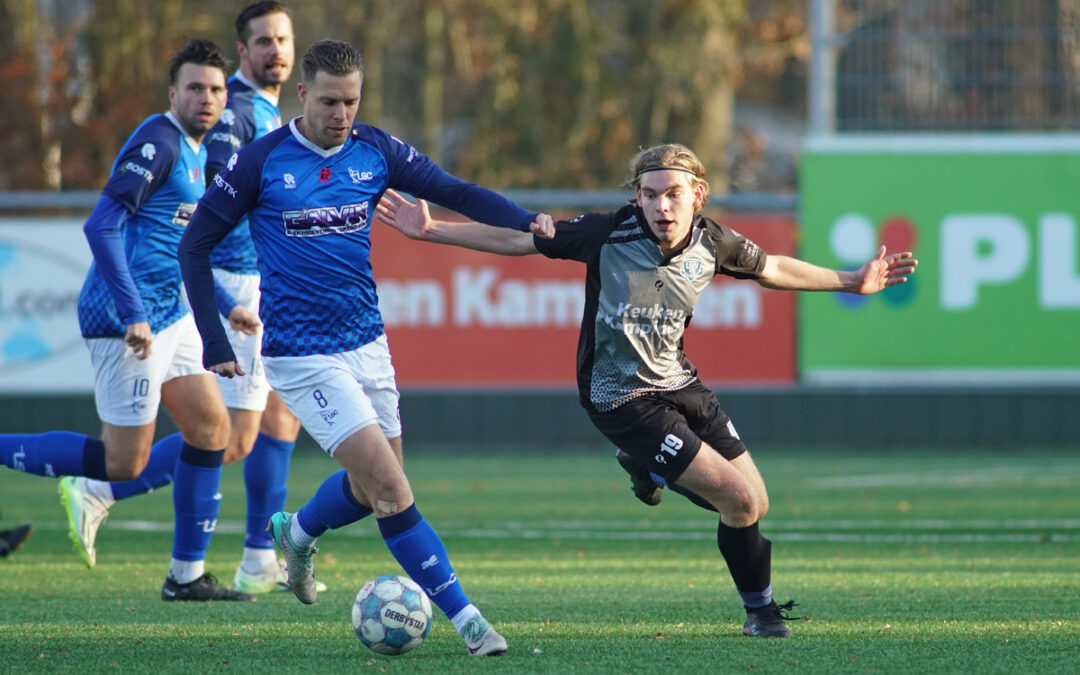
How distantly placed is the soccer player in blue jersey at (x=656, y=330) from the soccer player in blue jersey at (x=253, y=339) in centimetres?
138

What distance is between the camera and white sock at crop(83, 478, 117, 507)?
7488 millimetres

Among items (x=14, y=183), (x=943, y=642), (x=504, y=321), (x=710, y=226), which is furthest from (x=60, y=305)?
Answer: (x=943, y=642)

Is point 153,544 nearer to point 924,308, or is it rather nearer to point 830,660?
point 830,660

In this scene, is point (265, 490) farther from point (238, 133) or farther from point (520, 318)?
point (520, 318)

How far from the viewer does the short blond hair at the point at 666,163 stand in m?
A: 5.88

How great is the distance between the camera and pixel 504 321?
14.5m

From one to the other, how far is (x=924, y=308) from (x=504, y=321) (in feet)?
12.8

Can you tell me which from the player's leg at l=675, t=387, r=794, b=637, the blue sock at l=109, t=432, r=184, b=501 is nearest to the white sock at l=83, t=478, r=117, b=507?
the blue sock at l=109, t=432, r=184, b=501

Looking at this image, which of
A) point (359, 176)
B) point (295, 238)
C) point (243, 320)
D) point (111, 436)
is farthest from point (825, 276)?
point (111, 436)

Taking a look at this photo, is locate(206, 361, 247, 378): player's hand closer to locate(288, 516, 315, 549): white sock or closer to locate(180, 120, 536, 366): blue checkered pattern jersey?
locate(180, 120, 536, 366): blue checkered pattern jersey

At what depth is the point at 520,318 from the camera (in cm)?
1448

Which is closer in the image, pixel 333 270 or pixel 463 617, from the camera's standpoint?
pixel 463 617

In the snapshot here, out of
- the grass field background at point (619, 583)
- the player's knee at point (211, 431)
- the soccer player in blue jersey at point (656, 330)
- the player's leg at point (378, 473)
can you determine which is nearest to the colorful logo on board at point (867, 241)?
the grass field background at point (619, 583)

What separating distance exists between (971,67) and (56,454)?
34.8 feet
